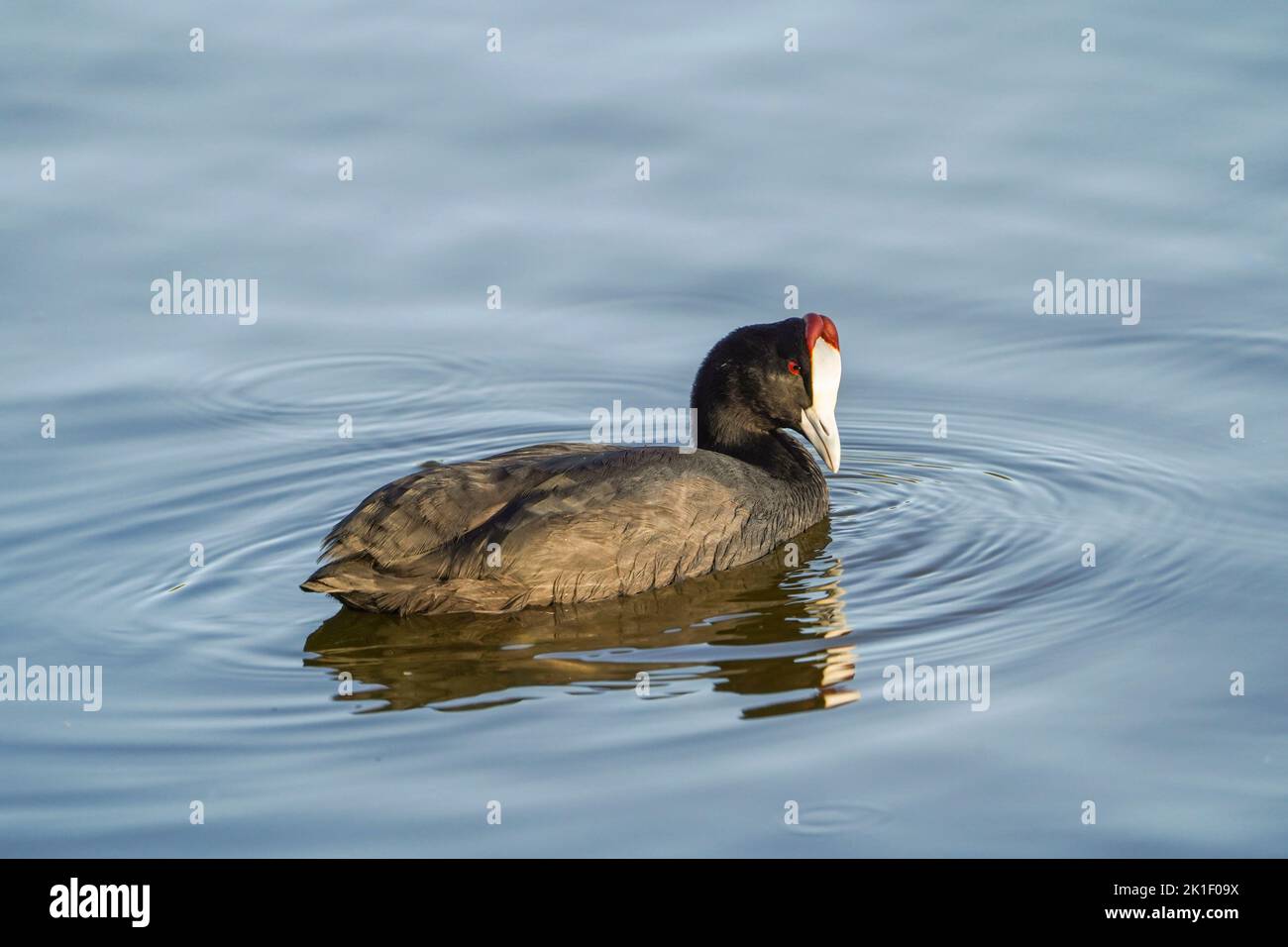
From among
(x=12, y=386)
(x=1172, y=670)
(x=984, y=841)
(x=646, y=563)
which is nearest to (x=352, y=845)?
(x=984, y=841)

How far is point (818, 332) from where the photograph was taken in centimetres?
882

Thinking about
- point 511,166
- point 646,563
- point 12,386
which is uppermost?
point 511,166

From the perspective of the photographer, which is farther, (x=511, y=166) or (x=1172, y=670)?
(x=511, y=166)

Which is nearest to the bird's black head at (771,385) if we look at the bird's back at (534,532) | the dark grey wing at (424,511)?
the bird's back at (534,532)

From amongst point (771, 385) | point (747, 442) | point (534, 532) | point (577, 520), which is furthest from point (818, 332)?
point (534, 532)

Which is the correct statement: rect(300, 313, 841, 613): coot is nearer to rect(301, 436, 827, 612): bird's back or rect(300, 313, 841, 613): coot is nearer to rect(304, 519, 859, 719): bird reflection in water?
rect(301, 436, 827, 612): bird's back

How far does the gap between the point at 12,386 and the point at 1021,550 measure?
539 cm

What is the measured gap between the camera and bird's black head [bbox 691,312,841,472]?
29.1 feet

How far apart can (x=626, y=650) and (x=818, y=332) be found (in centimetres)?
220

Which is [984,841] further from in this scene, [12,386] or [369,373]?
[12,386]

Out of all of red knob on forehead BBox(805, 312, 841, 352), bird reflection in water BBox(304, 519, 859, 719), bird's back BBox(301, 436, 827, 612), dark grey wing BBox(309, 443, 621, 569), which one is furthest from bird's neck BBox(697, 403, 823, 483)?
dark grey wing BBox(309, 443, 621, 569)

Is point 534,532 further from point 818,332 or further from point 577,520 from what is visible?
point 818,332

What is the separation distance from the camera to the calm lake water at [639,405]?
20.0 ft

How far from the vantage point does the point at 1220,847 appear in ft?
18.4
